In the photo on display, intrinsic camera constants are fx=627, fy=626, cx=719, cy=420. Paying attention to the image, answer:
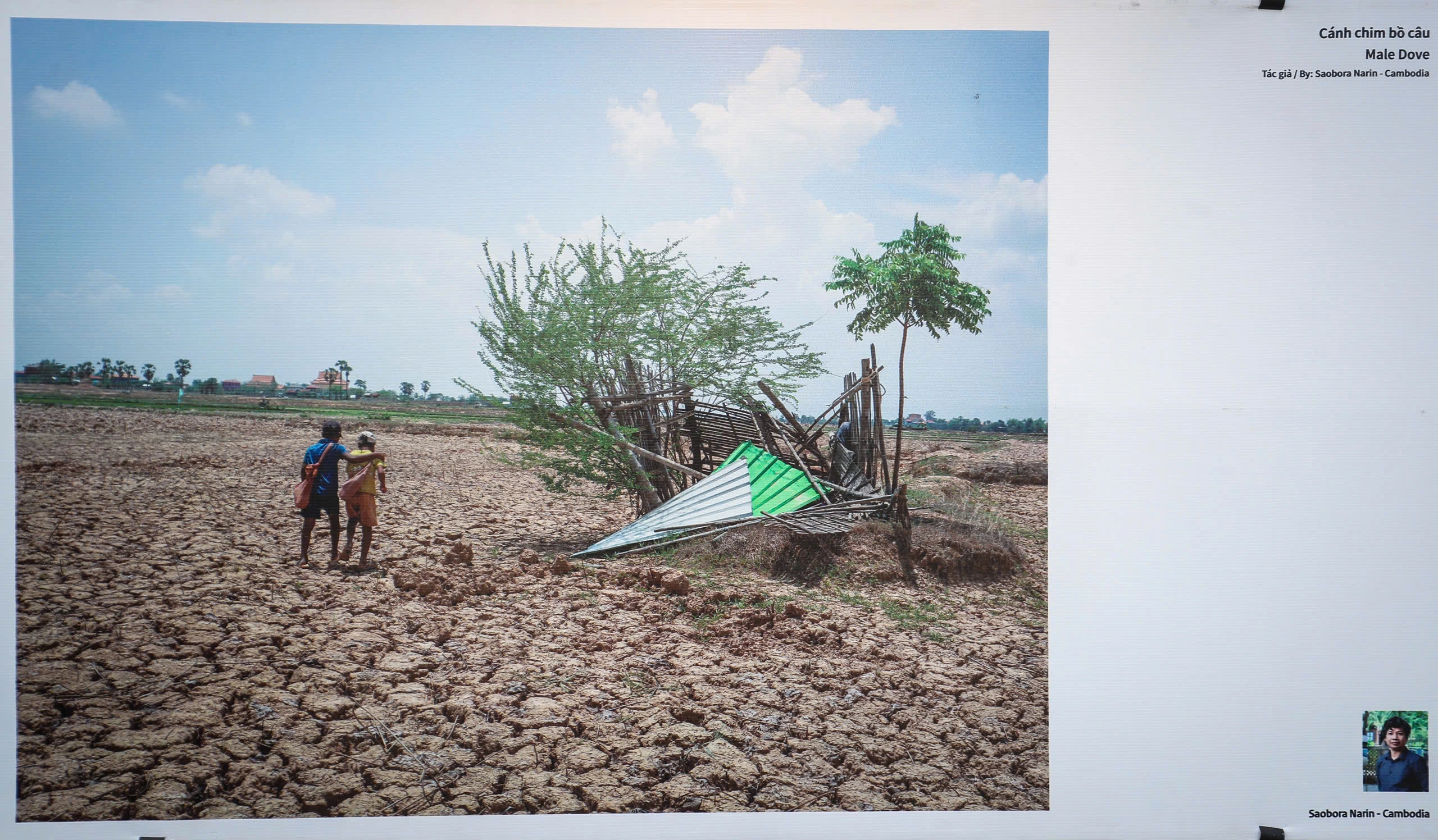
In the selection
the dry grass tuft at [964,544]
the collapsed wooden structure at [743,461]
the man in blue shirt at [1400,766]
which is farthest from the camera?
the collapsed wooden structure at [743,461]

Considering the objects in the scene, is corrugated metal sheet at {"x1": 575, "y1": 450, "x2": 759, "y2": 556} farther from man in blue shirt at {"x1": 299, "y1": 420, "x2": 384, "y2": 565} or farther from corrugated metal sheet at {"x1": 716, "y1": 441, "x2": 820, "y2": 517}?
man in blue shirt at {"x1": 299, "y1": 420, "x2": 384, "y2": 565}

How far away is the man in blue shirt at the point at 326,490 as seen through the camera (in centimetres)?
262

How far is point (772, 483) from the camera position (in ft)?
10.2

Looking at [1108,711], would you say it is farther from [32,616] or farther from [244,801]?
[32,616]

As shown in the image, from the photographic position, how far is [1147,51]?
240cm

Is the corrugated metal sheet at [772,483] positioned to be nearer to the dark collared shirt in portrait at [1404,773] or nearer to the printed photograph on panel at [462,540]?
the printed photograph on panel at [462,540]

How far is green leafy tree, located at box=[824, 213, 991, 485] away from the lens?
2547mm

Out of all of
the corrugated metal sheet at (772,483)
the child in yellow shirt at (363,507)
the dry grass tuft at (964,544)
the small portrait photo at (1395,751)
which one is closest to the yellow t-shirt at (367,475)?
the child in yellow shirt at (363,507)

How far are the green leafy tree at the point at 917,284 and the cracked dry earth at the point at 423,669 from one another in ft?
2.59

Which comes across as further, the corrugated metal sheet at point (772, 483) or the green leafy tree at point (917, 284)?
the corrugated metal sheet at point (772, 483)

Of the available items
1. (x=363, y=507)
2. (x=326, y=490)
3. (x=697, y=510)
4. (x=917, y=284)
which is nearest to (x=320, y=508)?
(x=326, y=490)

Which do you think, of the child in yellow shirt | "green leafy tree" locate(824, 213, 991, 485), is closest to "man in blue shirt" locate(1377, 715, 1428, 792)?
"green leafy tree" locate(824, 213, 991, 485)

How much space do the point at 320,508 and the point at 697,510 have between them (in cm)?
162

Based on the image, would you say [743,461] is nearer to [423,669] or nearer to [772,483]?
[772,483]
